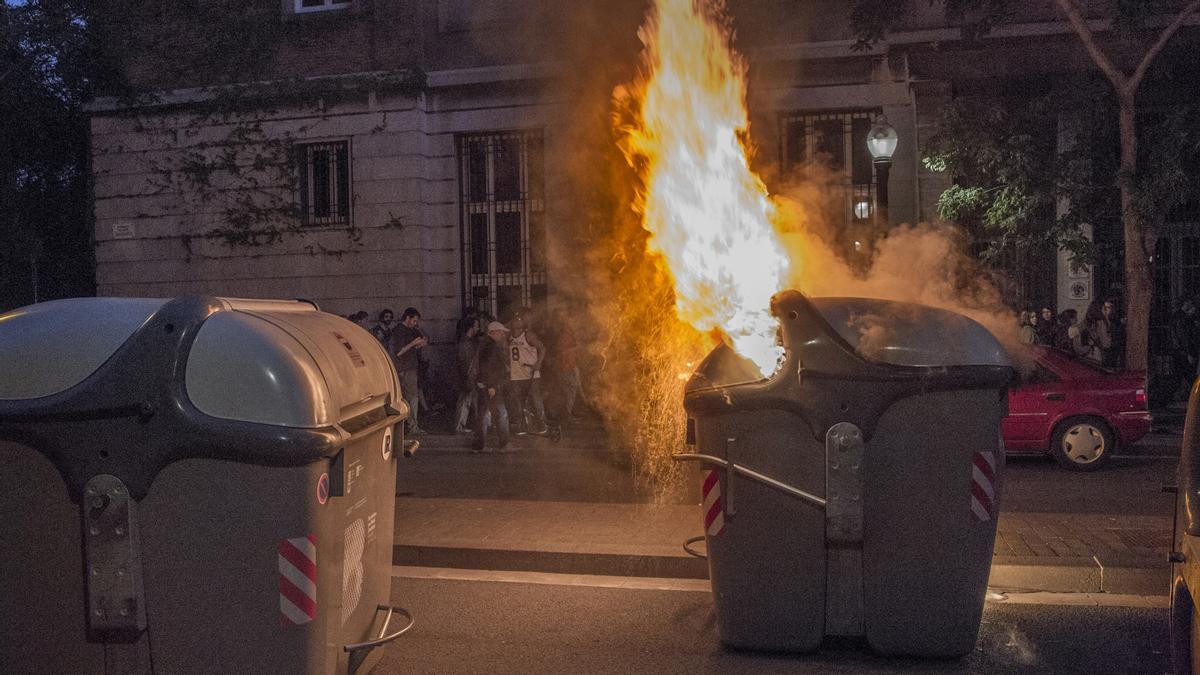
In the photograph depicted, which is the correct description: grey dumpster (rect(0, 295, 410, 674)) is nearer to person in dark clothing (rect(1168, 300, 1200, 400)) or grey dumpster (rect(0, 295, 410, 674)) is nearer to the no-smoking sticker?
the no-smoking sticker

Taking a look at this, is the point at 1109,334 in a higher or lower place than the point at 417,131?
lower

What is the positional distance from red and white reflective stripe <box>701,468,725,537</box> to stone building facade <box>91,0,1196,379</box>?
11238mm

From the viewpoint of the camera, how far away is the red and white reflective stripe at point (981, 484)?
473 cm

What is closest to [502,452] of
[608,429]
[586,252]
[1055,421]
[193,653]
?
[608,429]

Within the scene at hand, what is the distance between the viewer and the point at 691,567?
6.38 m

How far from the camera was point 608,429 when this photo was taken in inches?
552

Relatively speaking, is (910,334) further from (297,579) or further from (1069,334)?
(1069,334)

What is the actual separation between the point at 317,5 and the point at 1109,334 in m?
14.1

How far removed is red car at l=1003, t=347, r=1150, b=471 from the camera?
10.3 metres

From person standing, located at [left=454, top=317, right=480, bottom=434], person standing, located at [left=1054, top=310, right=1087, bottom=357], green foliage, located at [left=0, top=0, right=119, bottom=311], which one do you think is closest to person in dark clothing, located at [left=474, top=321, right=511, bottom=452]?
person standing, located at [left=454, top=317, right=480, bottom=434]

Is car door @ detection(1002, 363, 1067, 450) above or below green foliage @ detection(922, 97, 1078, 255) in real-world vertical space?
below

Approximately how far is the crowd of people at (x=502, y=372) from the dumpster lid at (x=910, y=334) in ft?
24.0

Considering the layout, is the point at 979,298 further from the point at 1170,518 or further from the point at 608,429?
the point at 1170,518

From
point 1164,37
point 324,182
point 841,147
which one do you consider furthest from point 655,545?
point 324,182
